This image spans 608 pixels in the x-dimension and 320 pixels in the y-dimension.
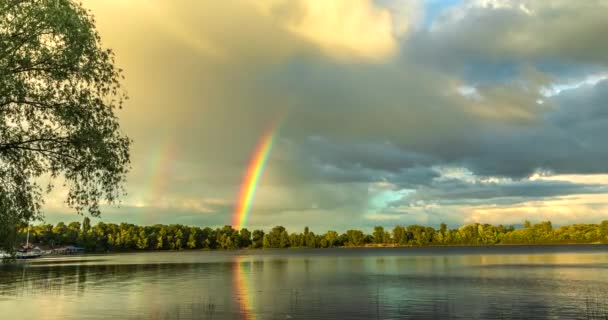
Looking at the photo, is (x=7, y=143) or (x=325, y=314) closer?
(x=7, y=143)


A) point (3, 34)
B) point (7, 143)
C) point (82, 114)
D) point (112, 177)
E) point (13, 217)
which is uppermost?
point (3, 34)

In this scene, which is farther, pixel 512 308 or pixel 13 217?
pixel 512 308

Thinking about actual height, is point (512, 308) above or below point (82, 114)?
below

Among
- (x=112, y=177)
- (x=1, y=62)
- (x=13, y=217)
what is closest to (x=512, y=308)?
(x=112, y=177)

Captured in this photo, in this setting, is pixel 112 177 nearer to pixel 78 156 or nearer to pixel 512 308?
pixel 78 156

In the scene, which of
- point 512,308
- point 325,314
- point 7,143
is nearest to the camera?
point 7,143

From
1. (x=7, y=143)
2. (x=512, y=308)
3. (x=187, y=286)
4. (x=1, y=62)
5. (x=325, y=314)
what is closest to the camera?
(x=1, y=62)

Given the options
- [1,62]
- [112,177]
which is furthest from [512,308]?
[1,62]

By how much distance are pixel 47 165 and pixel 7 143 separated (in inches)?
79.9

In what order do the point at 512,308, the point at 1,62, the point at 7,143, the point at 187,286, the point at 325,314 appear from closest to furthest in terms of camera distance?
the point at 1,62 → the point at 7,143 → the point at 325,314 → the point at 512,308 → the point at 187,286

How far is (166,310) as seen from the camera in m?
54.3

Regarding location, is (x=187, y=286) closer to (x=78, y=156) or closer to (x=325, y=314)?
(x=325, y=314)

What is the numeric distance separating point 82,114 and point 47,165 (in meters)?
3.19

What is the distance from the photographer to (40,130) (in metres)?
24.3
